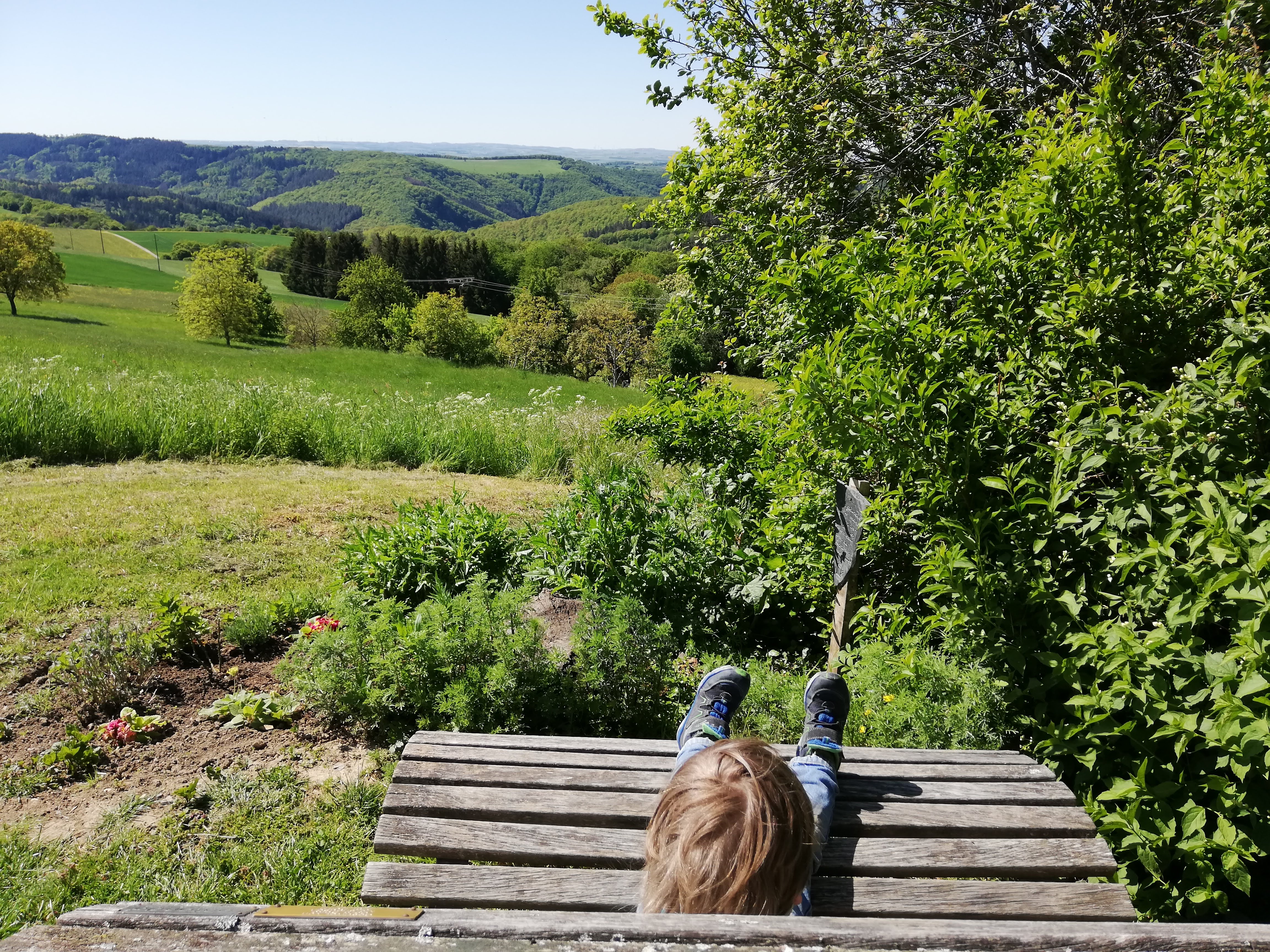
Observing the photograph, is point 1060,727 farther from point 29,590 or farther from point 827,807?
point 29,590

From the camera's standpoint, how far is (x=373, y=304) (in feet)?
183

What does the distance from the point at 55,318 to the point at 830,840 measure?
5277 cm

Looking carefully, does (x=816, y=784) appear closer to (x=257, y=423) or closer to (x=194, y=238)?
(x=257, y=423)

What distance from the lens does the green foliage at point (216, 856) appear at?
2.53 meters

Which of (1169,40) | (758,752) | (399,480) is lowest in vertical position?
(399,480)

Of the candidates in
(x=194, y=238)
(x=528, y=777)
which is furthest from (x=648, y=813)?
(x=194, y=238)

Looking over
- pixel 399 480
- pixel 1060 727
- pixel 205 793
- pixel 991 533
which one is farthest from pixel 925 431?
pixel 399 480

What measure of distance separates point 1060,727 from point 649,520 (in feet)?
8.06

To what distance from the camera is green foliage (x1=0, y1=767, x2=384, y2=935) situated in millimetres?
2527

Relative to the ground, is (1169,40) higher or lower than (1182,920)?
higher

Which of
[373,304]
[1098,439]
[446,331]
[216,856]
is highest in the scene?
[1098,439]

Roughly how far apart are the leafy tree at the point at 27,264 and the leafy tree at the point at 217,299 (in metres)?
6.27

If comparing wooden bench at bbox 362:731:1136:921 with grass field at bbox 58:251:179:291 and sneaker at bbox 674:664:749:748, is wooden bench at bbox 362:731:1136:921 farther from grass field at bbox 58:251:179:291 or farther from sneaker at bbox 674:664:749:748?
grass field at bbox 58:251:179:291

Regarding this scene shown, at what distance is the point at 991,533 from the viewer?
2541 mm
